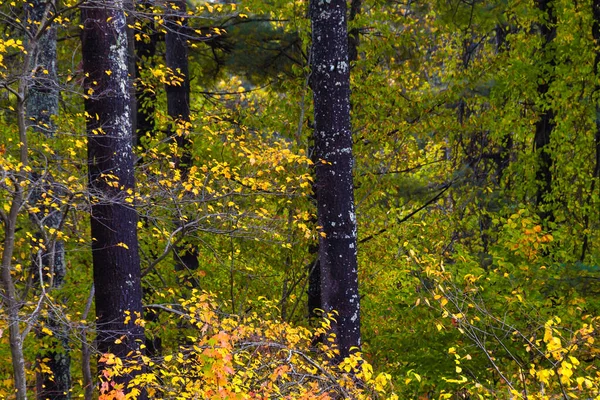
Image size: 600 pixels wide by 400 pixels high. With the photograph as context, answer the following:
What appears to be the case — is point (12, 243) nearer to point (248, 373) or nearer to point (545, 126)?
point (248, 373)

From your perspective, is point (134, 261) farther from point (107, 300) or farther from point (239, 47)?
point (239, 47)

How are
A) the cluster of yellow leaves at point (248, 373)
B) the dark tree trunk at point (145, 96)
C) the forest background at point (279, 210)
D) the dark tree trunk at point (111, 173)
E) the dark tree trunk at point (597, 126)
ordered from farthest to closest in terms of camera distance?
1. the dark tree trunk at point (145, 96)
2. the dark tree trunk at point (597, 126)
3. the dark tree trunk at point (111, 173)
4. the forest background at point (279, 210)
5. the cluster of yellow leaves at point (248, 373)

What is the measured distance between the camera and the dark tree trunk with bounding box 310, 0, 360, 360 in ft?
22.0

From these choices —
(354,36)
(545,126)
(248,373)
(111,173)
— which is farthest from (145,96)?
(248,373)

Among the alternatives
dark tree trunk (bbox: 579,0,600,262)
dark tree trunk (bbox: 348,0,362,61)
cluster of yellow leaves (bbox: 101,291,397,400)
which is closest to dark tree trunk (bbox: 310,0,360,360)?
cluster of yellow leaves (bbox: 101,291,397,400)

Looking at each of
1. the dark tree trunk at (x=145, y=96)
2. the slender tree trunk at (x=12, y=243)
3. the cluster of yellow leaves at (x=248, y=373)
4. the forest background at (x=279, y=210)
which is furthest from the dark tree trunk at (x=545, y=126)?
the slender tree trunk at (x=12, y=243)

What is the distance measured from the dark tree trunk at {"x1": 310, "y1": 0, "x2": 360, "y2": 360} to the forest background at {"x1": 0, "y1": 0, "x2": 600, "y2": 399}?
161 millimetres

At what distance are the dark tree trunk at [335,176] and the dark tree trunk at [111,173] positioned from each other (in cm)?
199

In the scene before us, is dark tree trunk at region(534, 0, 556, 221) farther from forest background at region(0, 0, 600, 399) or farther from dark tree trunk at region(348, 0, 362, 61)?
dark tree trunk at region(348, 0, 362, 61)

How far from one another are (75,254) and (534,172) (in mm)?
7809

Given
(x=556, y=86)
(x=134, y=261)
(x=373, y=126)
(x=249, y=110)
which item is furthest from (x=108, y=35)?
(x=556, y=86)

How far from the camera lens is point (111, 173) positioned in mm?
6168

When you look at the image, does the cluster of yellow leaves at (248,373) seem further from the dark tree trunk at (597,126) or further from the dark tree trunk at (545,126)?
the dark tree trunk at (545,126)

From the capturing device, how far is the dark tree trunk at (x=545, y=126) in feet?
34.5
